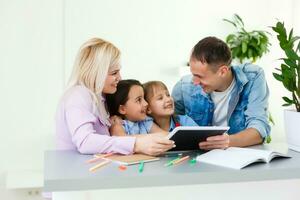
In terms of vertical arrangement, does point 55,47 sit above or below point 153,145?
above

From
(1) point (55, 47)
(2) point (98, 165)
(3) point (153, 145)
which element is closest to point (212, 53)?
(3) point (153, 145)

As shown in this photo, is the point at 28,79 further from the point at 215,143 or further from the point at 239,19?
the point at 215,143

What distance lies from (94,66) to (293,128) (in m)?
0.83

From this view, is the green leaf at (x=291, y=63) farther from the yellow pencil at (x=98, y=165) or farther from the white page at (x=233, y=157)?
the yellow pencil at (x=98, y=165)

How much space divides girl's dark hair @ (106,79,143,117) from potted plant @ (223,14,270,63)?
214cm

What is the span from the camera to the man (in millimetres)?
2088

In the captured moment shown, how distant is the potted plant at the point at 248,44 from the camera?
3.95 meters

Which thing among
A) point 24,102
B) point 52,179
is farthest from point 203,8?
point 52,179

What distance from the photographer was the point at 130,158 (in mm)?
1349

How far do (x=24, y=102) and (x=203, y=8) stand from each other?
1.95 meters

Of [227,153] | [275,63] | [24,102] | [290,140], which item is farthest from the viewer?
[275,63]

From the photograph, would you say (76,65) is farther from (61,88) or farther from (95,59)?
(61,88)

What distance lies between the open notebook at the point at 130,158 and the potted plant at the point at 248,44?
9.00 feet

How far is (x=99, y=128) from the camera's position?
1688 millimetres
